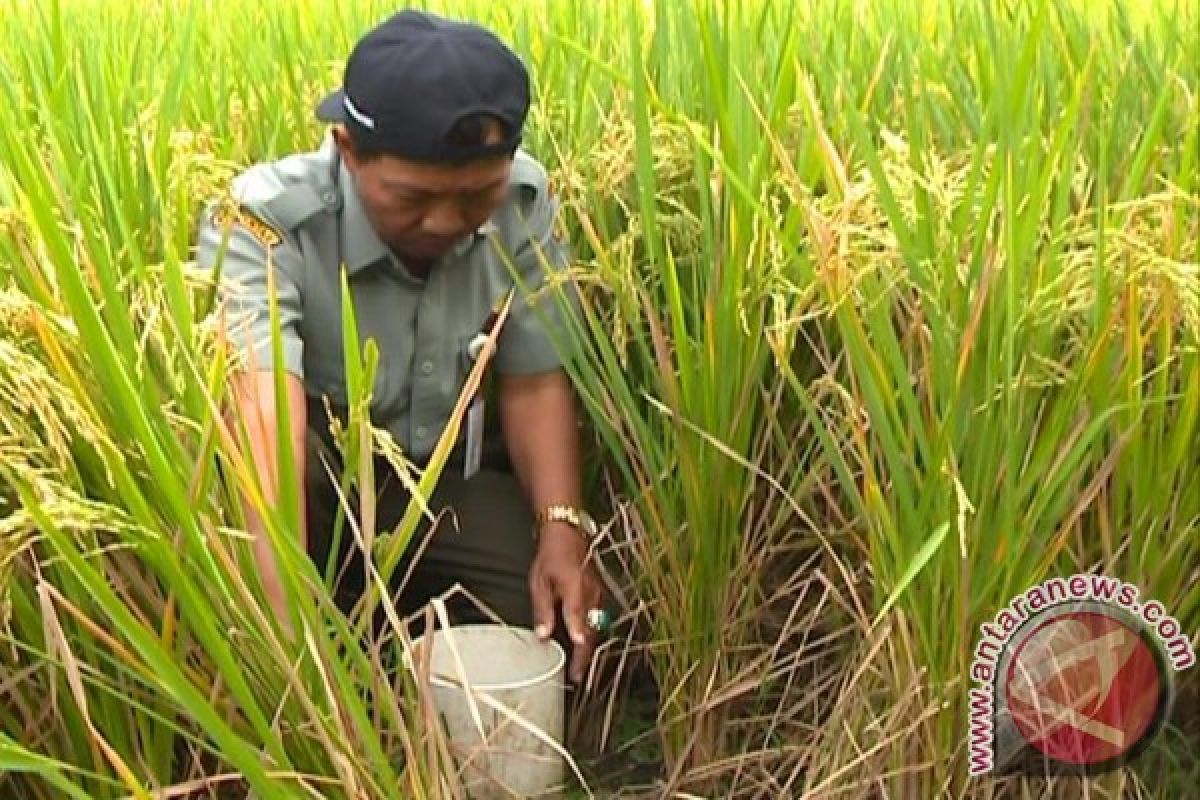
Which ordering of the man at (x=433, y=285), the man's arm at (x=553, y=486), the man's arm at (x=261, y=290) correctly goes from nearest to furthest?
the man's arm at (x=261, y=290) < the man at (x=433, y=285) < the man's arm at (x=553, y=486)

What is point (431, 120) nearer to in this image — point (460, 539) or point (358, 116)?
point (358, 116)

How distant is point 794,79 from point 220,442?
2.19ft

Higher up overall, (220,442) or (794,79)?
(794,79)

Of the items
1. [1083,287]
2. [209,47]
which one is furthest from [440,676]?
[209,47]

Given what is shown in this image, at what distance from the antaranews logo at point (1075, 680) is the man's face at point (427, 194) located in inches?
25.3

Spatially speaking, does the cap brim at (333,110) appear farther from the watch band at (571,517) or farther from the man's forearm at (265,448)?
the watch band at (571,517)

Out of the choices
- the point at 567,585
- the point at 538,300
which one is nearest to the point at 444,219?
the point at 538,300

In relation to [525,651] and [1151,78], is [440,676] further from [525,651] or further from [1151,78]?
[1151,78]

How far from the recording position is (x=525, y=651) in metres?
1.45

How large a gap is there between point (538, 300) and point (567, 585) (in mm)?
293

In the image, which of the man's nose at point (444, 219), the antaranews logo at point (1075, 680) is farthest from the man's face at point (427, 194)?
the antaranews logo at point (1075, 680)

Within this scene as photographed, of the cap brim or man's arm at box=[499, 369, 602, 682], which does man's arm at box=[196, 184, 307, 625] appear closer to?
the cap brim

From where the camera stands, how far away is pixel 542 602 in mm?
1543

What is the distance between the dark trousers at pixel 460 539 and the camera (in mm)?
1691
